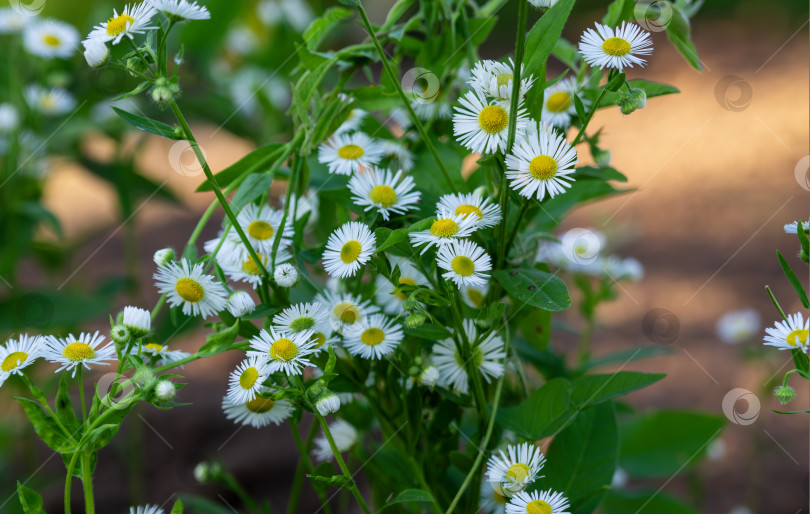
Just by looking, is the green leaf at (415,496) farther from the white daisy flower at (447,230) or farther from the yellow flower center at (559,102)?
the yellow flower center at (559,102)

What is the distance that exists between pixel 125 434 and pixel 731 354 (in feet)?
3.36

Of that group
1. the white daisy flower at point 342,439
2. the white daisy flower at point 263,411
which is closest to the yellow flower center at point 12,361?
the white daisy flower at point 263,411

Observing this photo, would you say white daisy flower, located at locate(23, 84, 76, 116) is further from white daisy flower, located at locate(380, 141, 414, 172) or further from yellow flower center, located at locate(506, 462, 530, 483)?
yellow flower center, located at locate(506, 462, 530, 483)

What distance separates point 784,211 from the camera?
1653 mm

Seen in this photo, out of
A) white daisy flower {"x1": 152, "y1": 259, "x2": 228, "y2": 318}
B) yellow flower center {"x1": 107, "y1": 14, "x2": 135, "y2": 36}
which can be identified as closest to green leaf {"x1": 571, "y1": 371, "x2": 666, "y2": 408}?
white daisy flower {"x1": 152, "y1": 259, "x2": 228, "y2": 318}

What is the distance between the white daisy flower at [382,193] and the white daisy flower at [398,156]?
6cm

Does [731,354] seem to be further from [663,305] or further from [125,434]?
[125,434]

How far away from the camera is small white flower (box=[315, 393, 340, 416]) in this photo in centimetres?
36

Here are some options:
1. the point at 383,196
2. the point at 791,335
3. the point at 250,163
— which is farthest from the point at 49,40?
the point at 791,335

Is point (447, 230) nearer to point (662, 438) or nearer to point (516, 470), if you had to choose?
point (516, 470)

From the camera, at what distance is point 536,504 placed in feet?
1.24

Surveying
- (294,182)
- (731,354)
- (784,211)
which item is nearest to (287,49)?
(294,182)

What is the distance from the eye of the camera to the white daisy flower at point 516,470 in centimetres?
39

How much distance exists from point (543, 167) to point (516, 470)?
0.16 m
